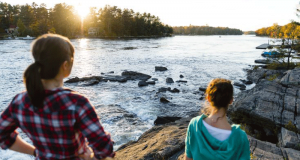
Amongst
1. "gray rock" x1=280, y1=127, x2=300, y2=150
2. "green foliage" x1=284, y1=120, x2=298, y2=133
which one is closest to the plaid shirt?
"gray rock" x1=280, y1=127, x2=300, y2=150

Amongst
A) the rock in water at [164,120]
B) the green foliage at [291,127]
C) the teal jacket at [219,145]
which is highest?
the teal jacket at [219,145]

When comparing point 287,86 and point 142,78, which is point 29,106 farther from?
point 142,78

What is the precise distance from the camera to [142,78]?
20125 mm

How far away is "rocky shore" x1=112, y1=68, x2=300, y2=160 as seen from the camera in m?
5.02

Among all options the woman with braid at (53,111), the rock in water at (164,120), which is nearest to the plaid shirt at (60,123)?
the woman with braid at (53,111)

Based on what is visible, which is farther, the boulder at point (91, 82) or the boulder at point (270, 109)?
the boulder at point (91, 82)

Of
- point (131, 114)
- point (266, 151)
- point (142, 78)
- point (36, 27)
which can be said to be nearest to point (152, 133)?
point (131, 114)

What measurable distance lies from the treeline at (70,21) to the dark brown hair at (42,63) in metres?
96.6

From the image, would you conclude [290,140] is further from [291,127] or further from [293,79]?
[293,79]

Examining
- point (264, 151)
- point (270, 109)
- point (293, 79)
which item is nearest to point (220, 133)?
point (264, 151)

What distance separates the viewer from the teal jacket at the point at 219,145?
7.50 feet

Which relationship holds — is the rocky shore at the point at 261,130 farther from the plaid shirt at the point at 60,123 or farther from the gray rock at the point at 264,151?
the plaid shirt at the point at 60,123

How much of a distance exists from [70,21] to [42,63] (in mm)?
107824

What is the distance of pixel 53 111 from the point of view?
1460mm
